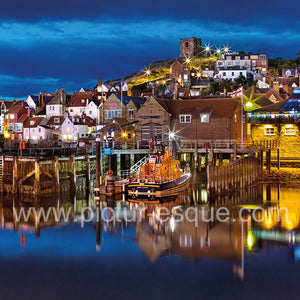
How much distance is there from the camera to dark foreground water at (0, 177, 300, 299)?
18.8 meters

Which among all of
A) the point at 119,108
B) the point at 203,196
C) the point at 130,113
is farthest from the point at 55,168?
the point at 119,108

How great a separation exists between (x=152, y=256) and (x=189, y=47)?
14863 cm

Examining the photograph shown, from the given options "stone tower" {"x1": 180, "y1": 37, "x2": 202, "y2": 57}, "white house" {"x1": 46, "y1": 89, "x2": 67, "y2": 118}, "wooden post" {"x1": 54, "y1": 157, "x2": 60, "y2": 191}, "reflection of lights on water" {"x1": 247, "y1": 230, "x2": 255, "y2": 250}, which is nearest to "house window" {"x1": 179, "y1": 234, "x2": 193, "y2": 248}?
"reflection of lights on water" {"x1": 247, "y1": 230, "x2": 255, "y2": 250}

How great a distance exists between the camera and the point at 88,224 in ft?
96.5

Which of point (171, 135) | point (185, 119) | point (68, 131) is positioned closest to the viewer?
point (171, 135)

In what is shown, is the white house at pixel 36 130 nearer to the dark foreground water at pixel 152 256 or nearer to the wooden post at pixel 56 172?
the wooden post at pixel 56 172

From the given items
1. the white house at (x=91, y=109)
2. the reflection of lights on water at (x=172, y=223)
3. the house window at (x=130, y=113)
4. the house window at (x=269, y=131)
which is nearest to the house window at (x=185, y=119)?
the house window at (x=269, y=131)

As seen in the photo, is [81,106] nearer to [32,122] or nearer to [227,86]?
[32,122]

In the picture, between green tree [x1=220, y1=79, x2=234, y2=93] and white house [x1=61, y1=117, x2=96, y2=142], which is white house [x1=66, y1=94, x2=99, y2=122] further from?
green tree [x1=220, y1=79, x2=234, y2=93]

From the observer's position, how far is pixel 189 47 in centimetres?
16525

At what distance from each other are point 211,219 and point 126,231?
18.6ft

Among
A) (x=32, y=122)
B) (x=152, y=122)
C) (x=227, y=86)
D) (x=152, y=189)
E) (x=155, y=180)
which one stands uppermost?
(x=227, y=86)

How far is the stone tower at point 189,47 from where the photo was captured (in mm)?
164500

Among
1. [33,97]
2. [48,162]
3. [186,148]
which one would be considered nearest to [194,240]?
[48,162]
